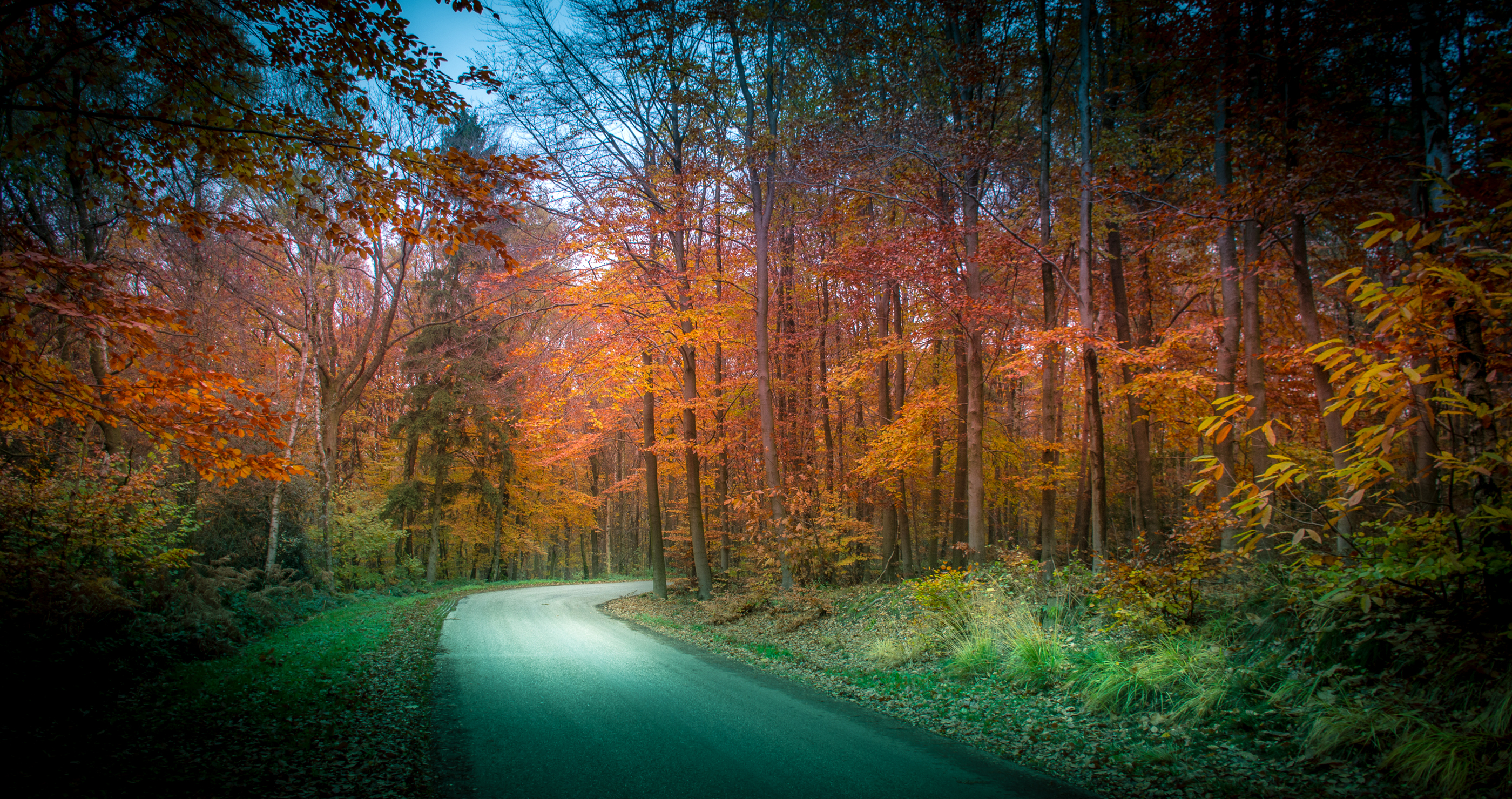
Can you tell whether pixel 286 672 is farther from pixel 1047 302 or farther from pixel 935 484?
pixel 935 484

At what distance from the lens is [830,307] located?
63.8 feet

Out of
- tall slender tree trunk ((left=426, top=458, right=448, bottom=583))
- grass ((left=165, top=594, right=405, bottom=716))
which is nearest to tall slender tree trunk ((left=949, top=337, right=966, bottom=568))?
grass ((left=165, top=594, right=405, bottom=716))

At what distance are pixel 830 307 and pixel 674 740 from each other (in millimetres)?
16173

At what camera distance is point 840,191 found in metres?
14.5

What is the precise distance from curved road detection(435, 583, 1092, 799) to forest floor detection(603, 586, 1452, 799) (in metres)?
0.28

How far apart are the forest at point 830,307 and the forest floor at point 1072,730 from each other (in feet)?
0.91

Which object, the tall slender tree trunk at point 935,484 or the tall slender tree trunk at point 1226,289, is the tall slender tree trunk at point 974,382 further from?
the tall slender tree trunk at point 1226,289

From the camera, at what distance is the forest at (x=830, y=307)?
4.00m

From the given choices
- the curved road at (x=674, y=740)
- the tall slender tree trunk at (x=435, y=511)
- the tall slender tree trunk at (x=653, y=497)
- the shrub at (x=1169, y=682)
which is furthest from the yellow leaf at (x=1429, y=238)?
the tall slender tree trunk at (x=435, y=511)

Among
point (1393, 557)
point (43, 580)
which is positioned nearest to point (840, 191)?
point (1393, 557)

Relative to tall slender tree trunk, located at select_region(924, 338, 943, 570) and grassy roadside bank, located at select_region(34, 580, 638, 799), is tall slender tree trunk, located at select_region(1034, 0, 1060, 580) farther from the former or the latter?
grassy roadside bank, located at select_region(34, 580, 638, 799)

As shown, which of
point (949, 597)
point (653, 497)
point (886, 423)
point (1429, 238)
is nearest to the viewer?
point (1429, 238)

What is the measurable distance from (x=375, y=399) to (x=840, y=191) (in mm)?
22456

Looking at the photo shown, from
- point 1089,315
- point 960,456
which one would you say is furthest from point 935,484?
point 1089,315
